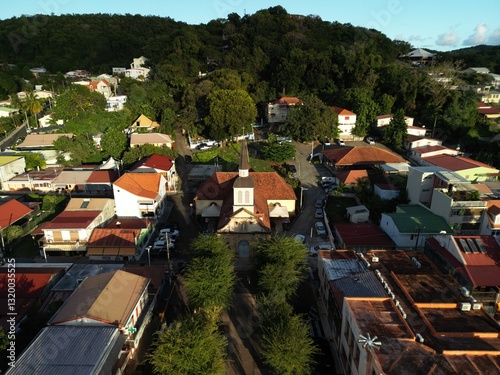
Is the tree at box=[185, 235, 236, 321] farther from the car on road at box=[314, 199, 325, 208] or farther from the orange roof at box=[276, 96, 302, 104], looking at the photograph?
the orange roof at box=[276, 96, 302, 104]

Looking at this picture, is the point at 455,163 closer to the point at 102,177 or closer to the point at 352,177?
the point at 352,177

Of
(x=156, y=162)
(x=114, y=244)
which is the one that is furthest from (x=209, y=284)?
(x=156, y=162)

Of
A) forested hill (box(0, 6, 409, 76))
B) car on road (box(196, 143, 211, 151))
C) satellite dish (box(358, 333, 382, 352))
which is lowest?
car on road (box(196, 143, 211, 151))

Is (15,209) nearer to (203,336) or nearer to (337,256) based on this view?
(203,336)

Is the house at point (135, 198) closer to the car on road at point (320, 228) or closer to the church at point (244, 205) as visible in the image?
the church at point (244, 205)

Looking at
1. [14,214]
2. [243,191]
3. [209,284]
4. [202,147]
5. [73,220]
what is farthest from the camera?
[202,147]

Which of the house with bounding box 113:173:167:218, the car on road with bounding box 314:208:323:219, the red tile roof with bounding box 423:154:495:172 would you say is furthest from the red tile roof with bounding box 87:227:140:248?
the red tile roof with bounding box 423:154:495:172

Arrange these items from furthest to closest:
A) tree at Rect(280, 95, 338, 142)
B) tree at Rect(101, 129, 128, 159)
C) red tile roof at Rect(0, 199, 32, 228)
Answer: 1. tree at Rect(280, 95, 338, 142)
2. tree at Rect(101, 129, 128, 159)
3. red tile roof at Rect(0, 199, 32, 228)
